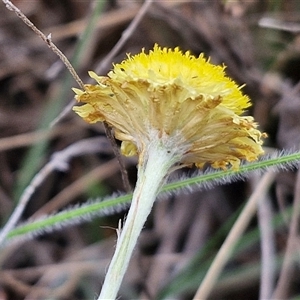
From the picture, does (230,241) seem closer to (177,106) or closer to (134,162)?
(134,162)

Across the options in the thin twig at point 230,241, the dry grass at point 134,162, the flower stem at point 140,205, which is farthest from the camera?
the dry grass at point 134,162

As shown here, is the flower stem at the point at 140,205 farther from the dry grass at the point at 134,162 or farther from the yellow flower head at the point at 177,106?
the dry grass at the point at 134,162

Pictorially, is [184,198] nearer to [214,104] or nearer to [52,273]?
[52,273]

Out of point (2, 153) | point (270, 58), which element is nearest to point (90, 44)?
point (2, 153)

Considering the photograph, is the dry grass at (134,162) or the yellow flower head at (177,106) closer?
the yellow flower head at (177,106)

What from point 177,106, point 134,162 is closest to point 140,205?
point 177,106

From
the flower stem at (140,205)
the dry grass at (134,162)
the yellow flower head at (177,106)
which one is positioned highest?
the dry grass at (134,162)

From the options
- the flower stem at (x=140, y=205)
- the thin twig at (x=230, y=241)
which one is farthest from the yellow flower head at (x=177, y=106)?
the thin twig at (x=230, y=241)
